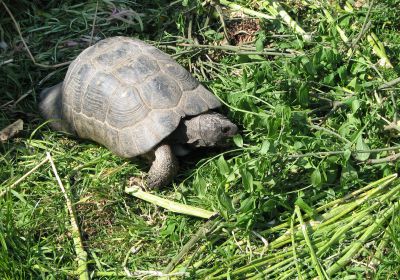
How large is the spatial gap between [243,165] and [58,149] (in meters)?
1.75

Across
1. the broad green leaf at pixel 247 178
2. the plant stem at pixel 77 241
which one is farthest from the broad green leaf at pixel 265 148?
the plant stem at pixel 77 241

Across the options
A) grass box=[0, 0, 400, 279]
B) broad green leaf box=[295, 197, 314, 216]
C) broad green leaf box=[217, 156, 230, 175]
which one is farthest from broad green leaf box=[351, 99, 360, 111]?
broad green leaf box=[217, 156, 230, 175]

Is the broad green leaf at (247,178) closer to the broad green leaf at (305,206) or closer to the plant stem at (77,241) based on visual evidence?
the broad green leaf at (305,206)

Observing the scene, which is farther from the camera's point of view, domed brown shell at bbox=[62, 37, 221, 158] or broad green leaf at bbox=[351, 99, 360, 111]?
domed brown shell at bbox=[62, 37, 221, 158]

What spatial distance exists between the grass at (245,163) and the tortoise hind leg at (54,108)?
92 mm

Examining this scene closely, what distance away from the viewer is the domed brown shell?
445 centimetres

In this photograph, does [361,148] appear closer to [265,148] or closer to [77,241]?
[265,148]

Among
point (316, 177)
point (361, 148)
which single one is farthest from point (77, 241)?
point (361, 148)

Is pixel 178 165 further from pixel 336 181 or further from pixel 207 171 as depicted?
pixel 336 181

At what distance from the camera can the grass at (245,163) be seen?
3.79 meters

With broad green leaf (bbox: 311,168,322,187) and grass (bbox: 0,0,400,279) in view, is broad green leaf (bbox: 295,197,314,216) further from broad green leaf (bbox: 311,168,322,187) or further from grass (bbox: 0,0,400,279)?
broad green leaf (bbox: 311,168,322,187)

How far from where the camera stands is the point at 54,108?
504cm

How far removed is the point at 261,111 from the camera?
4496 millimetres

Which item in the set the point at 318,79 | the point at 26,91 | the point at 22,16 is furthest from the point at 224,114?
the point at 22,16
